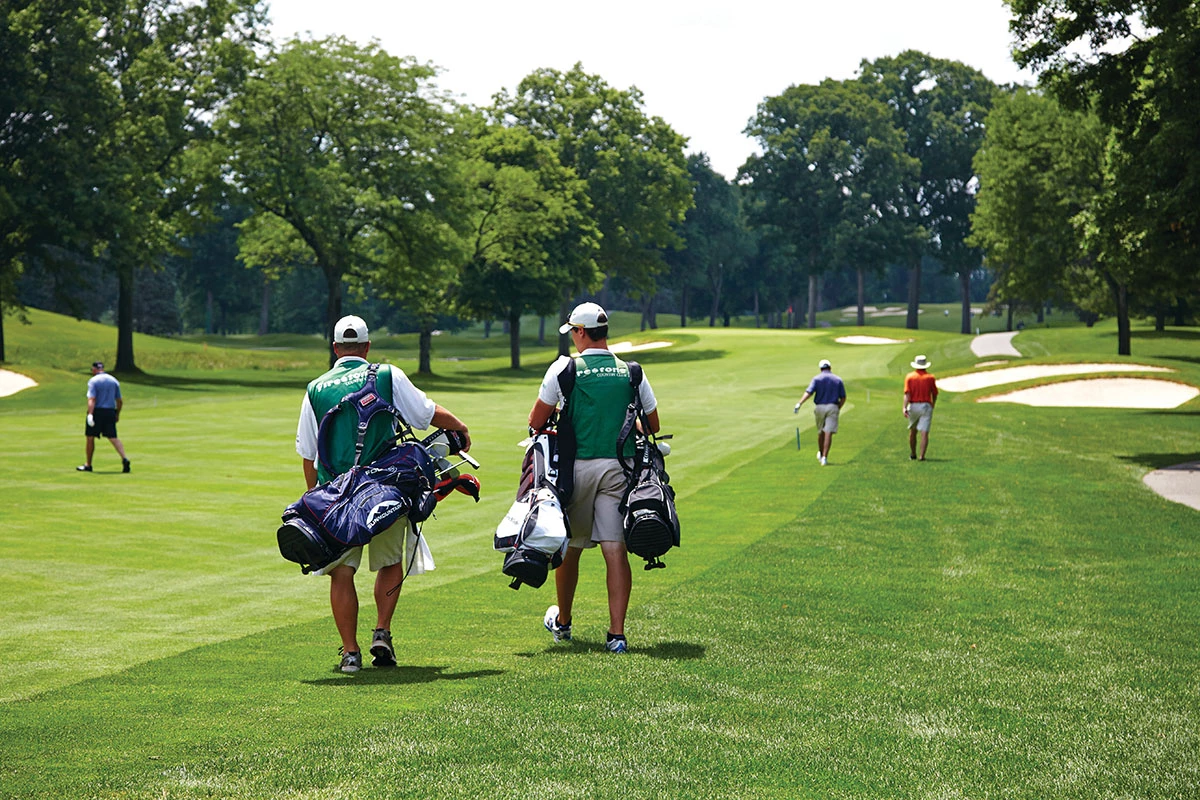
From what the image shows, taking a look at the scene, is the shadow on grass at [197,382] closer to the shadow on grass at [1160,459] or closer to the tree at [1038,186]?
the shadow on grass at [1160,459]

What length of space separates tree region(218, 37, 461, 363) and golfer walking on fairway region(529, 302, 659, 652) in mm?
48145

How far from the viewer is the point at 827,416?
25.9 m

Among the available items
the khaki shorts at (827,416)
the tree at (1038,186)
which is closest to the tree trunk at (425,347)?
the tree at (1038,186)

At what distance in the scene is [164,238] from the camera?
174 feet

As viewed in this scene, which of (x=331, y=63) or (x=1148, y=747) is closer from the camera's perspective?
(x=1148, y=747)

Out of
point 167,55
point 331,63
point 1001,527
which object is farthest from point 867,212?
point 1001,527

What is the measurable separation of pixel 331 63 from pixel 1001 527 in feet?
160

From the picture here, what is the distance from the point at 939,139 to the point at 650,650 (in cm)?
10078

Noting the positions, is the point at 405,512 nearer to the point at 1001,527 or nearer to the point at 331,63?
the point at 1001,527

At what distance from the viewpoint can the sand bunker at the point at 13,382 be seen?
44531mm

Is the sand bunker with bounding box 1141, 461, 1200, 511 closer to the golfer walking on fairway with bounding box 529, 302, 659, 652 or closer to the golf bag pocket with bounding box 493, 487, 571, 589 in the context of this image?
the golfer walking on fairway with bounding box 529, 302, 659, 652

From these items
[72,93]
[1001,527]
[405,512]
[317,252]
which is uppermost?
[72,93]

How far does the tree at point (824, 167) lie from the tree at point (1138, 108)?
226 ft

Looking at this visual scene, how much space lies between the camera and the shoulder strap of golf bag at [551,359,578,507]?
8633mm
